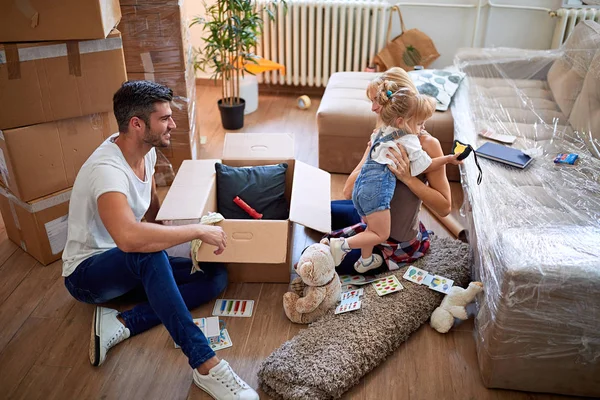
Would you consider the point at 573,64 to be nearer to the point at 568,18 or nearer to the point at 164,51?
the point at 568,18

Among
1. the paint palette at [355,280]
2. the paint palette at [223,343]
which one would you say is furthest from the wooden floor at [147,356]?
the paint palette at [355,280]

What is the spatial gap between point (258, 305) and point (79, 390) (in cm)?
72

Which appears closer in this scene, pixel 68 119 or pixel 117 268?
pixel 117 268

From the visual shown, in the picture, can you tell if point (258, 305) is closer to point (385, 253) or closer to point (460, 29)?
point (385, 253)

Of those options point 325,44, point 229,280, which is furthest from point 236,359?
point 325,44

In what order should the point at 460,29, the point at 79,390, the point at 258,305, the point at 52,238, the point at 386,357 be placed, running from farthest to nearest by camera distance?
1. the point at 460,29
2. the point at 52,238
3. the point at 258,305
4. the point at 386,357
5. the point at 79,390

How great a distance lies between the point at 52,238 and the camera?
8.15 ft

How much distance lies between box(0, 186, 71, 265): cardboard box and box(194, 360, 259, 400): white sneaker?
1070 mm

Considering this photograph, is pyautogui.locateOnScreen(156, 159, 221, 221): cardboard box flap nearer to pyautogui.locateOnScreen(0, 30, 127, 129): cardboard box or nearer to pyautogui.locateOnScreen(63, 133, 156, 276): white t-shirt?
pyautogui.locateOnScreen(63, 133, 156, 276): white t-shirt

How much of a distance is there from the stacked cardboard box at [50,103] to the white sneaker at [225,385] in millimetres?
1105

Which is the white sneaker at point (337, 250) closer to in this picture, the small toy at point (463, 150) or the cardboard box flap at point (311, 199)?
the cardboard box flap at point (311, 199)

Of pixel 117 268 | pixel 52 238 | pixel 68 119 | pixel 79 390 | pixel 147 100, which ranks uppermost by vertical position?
pixel 147 100

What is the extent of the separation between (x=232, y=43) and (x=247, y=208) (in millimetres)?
1457

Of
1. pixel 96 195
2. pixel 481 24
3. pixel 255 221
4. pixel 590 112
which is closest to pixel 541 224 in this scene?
pixel 590 112
